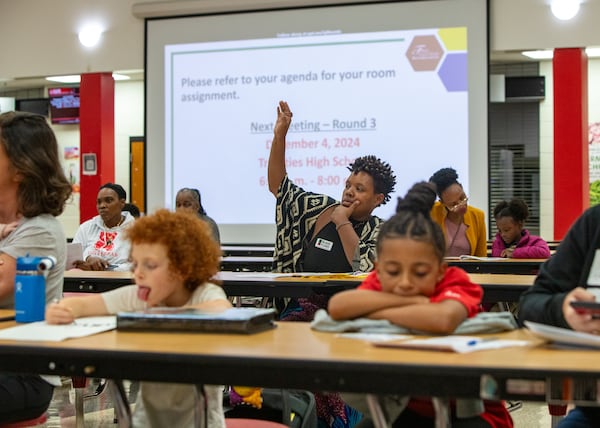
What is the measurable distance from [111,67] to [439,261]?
302 inches

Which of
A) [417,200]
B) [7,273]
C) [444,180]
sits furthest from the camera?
[444,180]

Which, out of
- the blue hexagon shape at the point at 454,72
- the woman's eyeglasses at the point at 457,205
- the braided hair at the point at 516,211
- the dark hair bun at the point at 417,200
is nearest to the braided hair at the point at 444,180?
the woman's eyeglasses at the point at 457,205

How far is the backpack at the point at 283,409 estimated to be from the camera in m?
2.40

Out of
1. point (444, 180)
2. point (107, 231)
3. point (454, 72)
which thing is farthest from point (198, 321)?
point (454, 72)

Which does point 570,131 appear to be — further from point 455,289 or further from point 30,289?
point 30,289

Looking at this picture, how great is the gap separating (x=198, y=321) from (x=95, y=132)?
7.69 metres

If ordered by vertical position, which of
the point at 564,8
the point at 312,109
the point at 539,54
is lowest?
the point at 312,109

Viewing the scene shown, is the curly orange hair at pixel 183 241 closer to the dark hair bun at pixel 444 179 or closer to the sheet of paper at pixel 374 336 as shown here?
the sheet of paper at pixel 374 336

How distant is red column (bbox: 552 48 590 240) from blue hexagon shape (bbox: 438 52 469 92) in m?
0.86

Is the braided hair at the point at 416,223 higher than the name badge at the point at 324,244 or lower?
higher

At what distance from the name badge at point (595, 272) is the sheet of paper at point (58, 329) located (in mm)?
1096

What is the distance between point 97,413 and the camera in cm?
438

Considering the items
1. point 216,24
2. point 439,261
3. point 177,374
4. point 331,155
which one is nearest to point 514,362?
point 439,261

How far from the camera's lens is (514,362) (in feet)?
4.69
